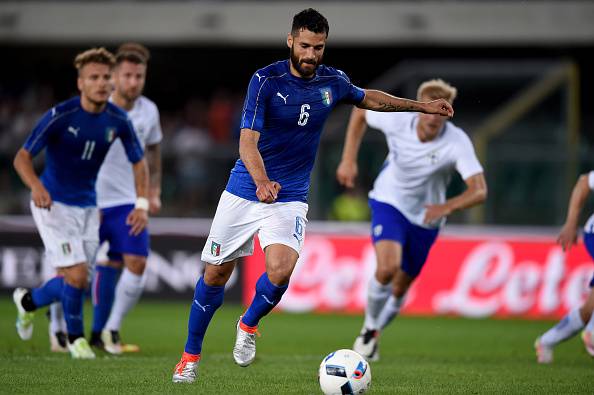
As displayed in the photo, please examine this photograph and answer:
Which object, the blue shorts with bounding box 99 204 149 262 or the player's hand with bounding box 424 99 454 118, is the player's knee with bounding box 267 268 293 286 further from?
the blue shorts with bounding box 99 204 149 262

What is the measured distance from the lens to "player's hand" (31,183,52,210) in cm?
876

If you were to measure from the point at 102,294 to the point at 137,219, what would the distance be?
0.92 metres

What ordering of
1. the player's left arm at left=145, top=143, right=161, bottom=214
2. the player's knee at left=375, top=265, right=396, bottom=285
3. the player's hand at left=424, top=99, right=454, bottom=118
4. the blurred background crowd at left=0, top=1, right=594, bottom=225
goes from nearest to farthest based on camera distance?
the player's hand at left=424, top=99, right=454, bottom=118
the player's knee at left=375, top=265, right=396, bottom=285
the player's left arm at left=145, top=143, right=161, bottom=214
the blurred background crowd at left=0, top=1, right=594, bottom=225

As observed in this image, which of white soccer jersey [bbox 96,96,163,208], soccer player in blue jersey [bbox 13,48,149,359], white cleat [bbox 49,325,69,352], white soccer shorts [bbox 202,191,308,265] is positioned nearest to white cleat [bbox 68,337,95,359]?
soccer player in blue jersey [bbox 13,48,149,359]

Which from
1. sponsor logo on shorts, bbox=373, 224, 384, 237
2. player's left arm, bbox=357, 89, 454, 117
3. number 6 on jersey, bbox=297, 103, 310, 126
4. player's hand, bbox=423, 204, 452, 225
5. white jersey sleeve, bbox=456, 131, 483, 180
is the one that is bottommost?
sponsor logo on shorts, bbox=373, 224, 384, 237

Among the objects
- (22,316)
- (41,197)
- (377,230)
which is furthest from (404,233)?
(22,316)

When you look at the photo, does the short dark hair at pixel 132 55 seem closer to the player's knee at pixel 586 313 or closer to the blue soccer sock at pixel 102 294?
the blue soccer sock at pixel 102 294

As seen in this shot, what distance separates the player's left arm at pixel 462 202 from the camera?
9.70 meters

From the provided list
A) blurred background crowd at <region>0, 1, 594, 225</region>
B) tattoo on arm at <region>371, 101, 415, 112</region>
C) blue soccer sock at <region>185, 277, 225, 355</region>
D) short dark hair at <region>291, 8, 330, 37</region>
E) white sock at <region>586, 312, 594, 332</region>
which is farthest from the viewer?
blurred background crowd at <region>0, 1, 594, 225</region>

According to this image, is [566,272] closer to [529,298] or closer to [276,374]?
[529,298]

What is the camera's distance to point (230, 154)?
695 inches

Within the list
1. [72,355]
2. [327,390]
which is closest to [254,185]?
[327,390]

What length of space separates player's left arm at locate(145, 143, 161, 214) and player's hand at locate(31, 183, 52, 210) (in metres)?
1.91

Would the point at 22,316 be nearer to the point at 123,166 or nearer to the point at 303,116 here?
the point at 123,166
